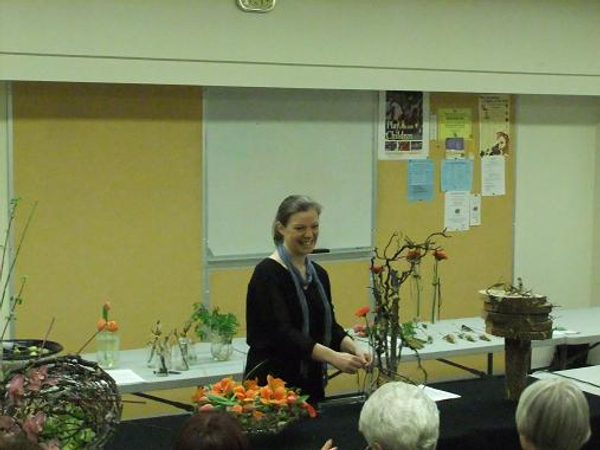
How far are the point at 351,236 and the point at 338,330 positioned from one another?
2539mm

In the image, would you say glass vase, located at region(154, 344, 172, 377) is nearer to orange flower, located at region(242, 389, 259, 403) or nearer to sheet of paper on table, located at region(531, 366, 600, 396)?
orange flower, located at region(242, 389, 259, 403)

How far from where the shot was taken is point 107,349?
434 cm

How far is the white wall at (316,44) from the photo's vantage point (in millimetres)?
4848

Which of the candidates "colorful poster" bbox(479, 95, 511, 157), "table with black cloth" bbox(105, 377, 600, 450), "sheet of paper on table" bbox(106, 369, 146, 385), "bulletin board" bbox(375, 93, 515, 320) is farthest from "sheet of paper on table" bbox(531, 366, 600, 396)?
"colorful poster" bbox(479, 95, 511, 157)

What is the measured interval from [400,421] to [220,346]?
2.32m

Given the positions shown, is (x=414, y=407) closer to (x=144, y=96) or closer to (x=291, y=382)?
(x=291, y=382)

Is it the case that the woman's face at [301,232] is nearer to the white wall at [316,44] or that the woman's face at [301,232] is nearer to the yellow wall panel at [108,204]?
the white wall at [316,44]

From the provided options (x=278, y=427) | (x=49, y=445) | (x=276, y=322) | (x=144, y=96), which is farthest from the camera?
(x=144, y=96)

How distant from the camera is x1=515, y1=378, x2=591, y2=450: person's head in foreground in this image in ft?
7.70

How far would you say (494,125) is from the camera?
258 inches

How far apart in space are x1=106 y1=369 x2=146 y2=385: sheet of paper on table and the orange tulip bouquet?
1.29m

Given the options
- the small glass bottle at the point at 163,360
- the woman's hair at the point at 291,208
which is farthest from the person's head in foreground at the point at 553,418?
the small glass bottle at the point at 163,360

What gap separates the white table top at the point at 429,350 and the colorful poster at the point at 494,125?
1.22 metres

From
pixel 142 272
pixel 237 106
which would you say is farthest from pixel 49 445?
pixel 237 106
